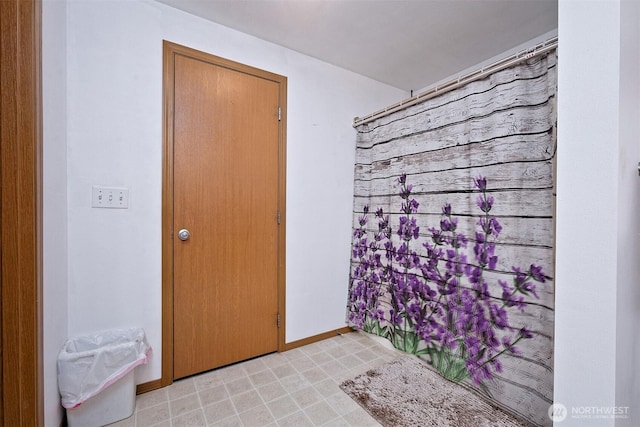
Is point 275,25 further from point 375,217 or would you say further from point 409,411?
point 409,411

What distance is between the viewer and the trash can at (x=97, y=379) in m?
1.25

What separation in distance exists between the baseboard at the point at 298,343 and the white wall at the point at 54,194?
0.36m

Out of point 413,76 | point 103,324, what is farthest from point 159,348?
point 413,76

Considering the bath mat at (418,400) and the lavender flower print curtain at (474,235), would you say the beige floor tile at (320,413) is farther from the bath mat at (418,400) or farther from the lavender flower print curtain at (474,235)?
the lavender flower print curtain at (474,235)

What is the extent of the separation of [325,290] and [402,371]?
2.63ft

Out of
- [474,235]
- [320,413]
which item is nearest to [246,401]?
[320,413]

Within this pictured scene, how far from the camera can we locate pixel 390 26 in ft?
5.99

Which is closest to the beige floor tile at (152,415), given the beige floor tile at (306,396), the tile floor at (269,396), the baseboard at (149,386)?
the tile floor at (269,396)

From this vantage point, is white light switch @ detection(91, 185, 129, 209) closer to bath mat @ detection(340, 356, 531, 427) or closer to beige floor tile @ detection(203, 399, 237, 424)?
beige floor tile @ detection(203, 399, 237, 424)

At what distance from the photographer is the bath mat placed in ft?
4.53

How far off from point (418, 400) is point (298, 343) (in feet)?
3.09

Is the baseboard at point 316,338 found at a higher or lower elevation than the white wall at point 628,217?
lower

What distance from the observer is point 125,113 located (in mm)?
1534

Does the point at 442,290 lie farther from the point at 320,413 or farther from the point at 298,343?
the point at 298,343
